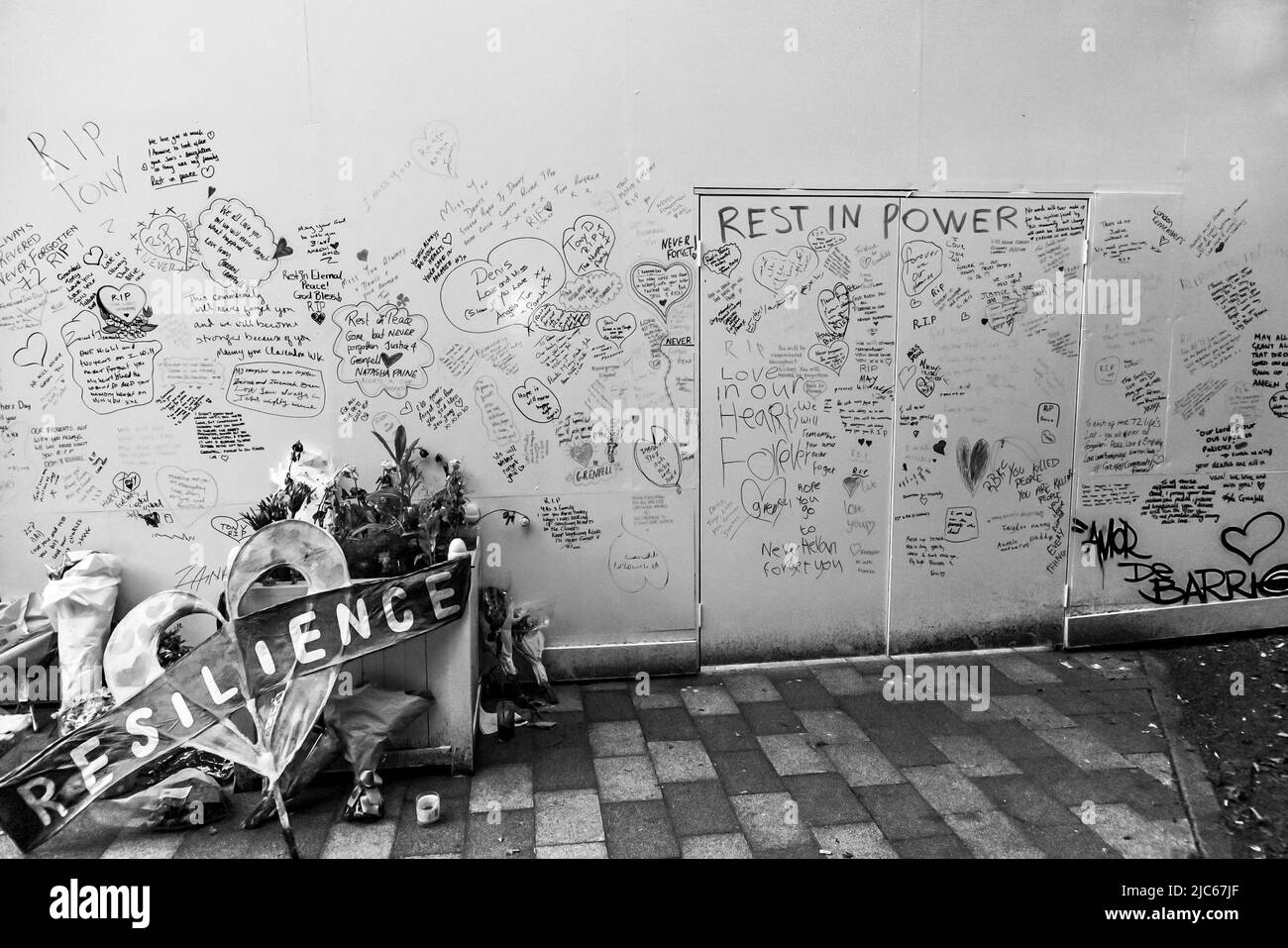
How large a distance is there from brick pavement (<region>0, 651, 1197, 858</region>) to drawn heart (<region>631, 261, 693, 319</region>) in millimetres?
2455

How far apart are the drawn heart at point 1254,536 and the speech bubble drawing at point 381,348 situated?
5.75 meters

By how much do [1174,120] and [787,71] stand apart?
2760 millimetres

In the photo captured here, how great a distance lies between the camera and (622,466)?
552 centimetres

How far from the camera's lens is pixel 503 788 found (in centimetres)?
428

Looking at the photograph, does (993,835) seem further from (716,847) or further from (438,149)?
(438,149)

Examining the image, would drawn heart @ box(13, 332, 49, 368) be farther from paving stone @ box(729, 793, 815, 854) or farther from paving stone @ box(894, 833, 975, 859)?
paving stone @ box(894, 833, 975, 859)

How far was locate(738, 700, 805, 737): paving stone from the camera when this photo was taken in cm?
489

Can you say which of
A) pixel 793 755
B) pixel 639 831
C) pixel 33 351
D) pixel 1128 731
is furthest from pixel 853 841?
pixel 33 351

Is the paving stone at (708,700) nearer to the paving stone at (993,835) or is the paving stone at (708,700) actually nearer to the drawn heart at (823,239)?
the paving stone at (993,835)

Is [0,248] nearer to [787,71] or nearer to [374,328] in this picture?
[374,328]

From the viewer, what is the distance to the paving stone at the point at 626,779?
4.19 meters

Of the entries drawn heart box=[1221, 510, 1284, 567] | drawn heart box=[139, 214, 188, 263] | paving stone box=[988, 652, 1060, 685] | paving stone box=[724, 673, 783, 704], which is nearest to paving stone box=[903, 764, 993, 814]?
paving stone box=[724, 673, 783, 704]

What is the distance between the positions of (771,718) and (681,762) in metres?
0.76
